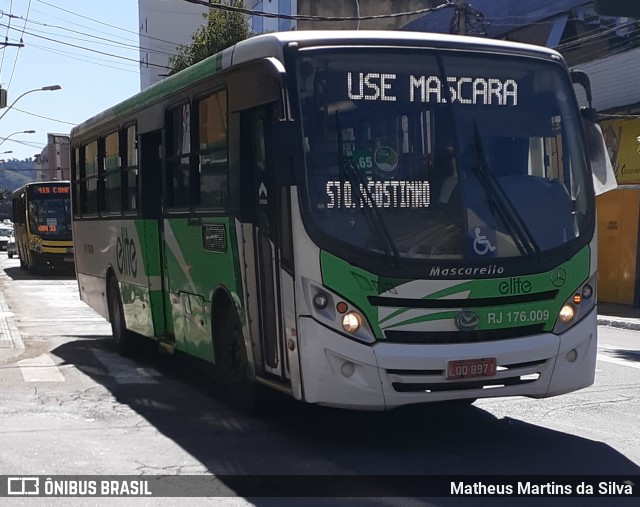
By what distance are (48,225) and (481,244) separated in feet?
94.9

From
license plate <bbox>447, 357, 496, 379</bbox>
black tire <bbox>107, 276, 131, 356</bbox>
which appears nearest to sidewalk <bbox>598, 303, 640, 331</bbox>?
black tire <bbox>107, 276, 131, 356</bbox>

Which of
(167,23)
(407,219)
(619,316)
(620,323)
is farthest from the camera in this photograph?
(167,23)

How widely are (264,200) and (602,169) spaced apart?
2676 mm

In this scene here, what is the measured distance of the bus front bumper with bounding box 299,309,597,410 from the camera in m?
7.30

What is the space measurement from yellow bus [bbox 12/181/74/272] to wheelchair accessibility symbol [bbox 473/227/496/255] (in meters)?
28.6

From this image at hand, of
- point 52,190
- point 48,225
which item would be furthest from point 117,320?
point 52,190

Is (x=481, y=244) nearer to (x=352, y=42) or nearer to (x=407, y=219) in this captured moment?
(x=407, y=219)

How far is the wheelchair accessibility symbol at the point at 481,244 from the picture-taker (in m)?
7.61

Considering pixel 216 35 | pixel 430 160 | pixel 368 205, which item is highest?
pixel 216 35

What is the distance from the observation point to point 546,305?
7754 mm

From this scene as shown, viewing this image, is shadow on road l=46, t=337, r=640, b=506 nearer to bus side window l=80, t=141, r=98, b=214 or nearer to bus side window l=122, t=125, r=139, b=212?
bus side window l=122, t=125, r=139, b=212

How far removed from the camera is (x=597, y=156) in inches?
328

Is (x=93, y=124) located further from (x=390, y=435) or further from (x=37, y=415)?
(x=390, y=435)

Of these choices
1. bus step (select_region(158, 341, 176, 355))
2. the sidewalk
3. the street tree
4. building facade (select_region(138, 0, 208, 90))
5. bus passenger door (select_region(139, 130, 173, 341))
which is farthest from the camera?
building facade (select_region(138, 0, 208, 90))
